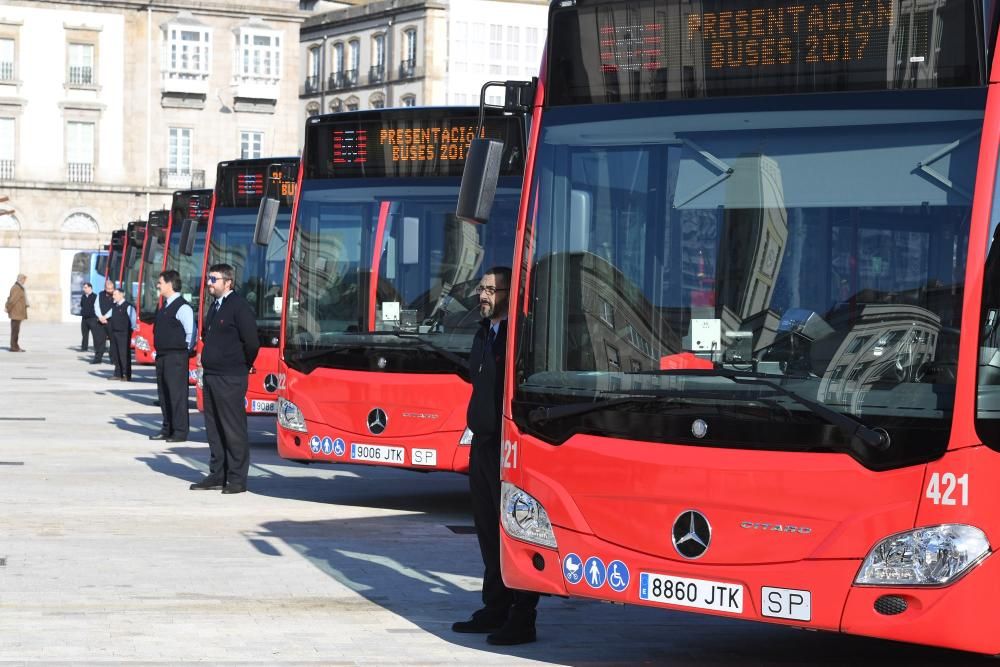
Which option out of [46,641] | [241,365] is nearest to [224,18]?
[241,365]

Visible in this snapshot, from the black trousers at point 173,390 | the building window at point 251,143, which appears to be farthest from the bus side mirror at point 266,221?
the building window at point 251,143

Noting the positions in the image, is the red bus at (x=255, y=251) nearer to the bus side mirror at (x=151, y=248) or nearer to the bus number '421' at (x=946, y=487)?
the bus number '421' at (x=946, y=487)

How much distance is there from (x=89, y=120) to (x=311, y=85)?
29.8 metres

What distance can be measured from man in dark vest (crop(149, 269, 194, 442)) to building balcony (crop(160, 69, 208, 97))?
57226 mm

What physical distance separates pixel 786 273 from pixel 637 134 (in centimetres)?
96

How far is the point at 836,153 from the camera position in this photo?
23.5ft

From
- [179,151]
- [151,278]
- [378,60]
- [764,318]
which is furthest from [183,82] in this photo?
[764,318]

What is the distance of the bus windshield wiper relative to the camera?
269 inches

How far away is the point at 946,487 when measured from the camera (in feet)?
22.0

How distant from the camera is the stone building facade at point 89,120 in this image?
74188 mm

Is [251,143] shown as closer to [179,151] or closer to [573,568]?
[179,151]

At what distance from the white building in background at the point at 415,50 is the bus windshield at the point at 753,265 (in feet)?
237

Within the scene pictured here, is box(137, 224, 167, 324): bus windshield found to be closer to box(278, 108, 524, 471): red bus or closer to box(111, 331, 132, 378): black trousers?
box(111, 331, 132, 378): black trousers

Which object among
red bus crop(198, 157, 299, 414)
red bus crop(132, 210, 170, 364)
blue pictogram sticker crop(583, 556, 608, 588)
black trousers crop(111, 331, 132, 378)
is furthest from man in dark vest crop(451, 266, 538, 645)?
black trousers crop(111, 331, 132, 378)
